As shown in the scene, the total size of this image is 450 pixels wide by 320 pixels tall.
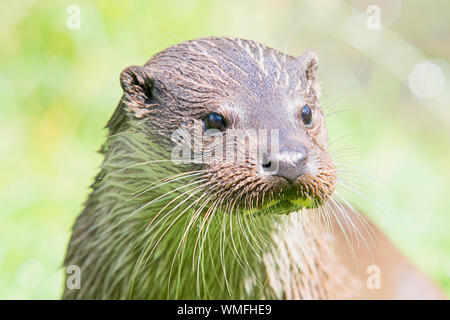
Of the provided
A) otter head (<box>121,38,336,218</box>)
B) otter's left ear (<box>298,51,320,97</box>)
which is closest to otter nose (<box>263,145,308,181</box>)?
otter head (<box>121,38,336,218</box>)

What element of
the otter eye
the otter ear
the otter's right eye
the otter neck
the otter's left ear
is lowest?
the otter neck

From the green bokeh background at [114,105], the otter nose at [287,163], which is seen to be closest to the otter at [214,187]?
the otter nose at [287,163]

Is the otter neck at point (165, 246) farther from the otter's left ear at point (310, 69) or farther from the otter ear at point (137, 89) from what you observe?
the otter's left ear at point (310, 69)

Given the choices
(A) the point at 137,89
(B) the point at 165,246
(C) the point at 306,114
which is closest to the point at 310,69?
(C) the point at 306,114

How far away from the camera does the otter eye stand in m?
2.29

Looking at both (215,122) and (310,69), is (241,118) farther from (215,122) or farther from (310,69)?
(310,69)

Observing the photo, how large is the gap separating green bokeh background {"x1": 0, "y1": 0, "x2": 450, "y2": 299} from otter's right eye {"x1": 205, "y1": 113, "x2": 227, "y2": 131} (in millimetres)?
1279

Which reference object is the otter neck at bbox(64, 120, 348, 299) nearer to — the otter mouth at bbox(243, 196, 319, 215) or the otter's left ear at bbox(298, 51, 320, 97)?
the otter mouth at bbox(243, 196, 319, 215)

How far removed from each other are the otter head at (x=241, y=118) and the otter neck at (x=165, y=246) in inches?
5.8

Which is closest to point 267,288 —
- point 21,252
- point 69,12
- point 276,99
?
point 276,99

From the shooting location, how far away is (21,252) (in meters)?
3.26

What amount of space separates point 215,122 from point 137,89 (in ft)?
1.06

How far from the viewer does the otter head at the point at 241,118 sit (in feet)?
6.61
